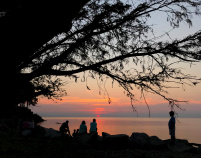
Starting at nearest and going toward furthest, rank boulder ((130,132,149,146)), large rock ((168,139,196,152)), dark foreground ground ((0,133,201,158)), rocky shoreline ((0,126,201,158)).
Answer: dark foreground ground ((0,133,201,158)) < rocky shoreline ((0,126,201,158)) < large rock ((168,139,196,152)) < boulder ((130,132,149,146))

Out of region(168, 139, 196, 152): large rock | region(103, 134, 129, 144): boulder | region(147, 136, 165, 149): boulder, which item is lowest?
region(168, 139, 196, 152): large rock

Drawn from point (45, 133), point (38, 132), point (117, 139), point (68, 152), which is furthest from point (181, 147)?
point (38, 132)

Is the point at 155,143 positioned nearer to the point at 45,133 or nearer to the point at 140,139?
the point at 140,139

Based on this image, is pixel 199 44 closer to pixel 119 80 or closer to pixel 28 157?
pixel 119 80

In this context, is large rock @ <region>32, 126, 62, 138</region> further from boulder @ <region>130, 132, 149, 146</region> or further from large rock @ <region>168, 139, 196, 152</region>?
large rock @ <region>168, 139, 196, 152</region>

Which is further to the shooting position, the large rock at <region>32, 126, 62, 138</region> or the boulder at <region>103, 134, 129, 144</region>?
the large rock at <region>32, 126, 62, 138</region>

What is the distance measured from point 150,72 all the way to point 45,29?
4226mm

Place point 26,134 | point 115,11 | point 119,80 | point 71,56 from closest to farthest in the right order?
1. point 119,80
2. point 115,11
3. point 71,56
4. point 26,134

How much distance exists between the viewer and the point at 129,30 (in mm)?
7066

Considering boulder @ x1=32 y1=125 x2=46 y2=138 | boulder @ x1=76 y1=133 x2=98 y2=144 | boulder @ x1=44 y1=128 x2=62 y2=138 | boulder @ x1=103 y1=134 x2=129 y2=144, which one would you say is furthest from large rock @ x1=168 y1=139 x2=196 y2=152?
boulder @ x1=32 y1=125 x2=46 y2=138

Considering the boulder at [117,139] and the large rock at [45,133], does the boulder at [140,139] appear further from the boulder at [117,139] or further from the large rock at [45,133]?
the large rock at [45,133]

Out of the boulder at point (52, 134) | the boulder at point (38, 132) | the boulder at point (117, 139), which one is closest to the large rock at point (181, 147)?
the boulder at point (117, 139)

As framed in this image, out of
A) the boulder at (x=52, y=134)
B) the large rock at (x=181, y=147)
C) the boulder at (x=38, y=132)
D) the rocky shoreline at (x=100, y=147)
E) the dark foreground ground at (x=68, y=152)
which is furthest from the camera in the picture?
the boulder at (x=38, y=132)

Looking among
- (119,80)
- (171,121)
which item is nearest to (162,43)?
(119,80)
